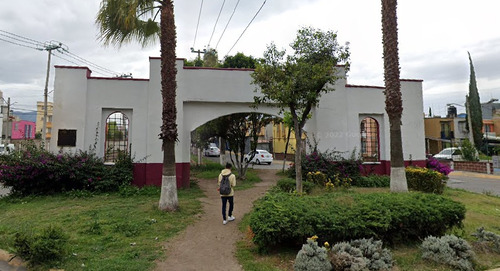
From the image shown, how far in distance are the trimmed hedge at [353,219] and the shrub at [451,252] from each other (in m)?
0.54

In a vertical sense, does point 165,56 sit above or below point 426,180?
above

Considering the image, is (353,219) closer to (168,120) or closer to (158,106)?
(168,120)

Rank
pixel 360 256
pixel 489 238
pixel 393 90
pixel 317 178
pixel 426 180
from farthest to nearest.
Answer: pixel 317 178, pixel 426 180, pixel 393 90, pixel 489 238, pixel 360 256

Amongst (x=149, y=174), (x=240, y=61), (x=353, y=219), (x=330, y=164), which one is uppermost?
(x=240, y=61)

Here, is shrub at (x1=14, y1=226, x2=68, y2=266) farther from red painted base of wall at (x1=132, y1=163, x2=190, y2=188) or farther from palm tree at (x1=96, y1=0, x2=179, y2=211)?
red painted base of wall at (x1=132, y1=163, x2=190, y2=188)

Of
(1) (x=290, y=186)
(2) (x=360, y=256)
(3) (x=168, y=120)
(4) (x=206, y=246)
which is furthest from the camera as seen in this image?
(1) (x=290, y=186)

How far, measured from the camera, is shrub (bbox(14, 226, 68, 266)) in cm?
434

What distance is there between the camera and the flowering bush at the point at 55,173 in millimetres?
9633

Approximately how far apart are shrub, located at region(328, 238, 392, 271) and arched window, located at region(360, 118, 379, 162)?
379 inches

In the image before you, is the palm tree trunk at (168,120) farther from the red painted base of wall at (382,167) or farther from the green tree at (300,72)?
the red painted base of wall at (382,167)

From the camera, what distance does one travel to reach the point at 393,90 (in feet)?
26.6

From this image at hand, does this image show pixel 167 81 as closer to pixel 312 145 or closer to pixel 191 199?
pixel 191 199

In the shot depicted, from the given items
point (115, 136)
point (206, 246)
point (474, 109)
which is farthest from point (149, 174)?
point (474, 109)

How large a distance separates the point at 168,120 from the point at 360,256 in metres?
5.70
